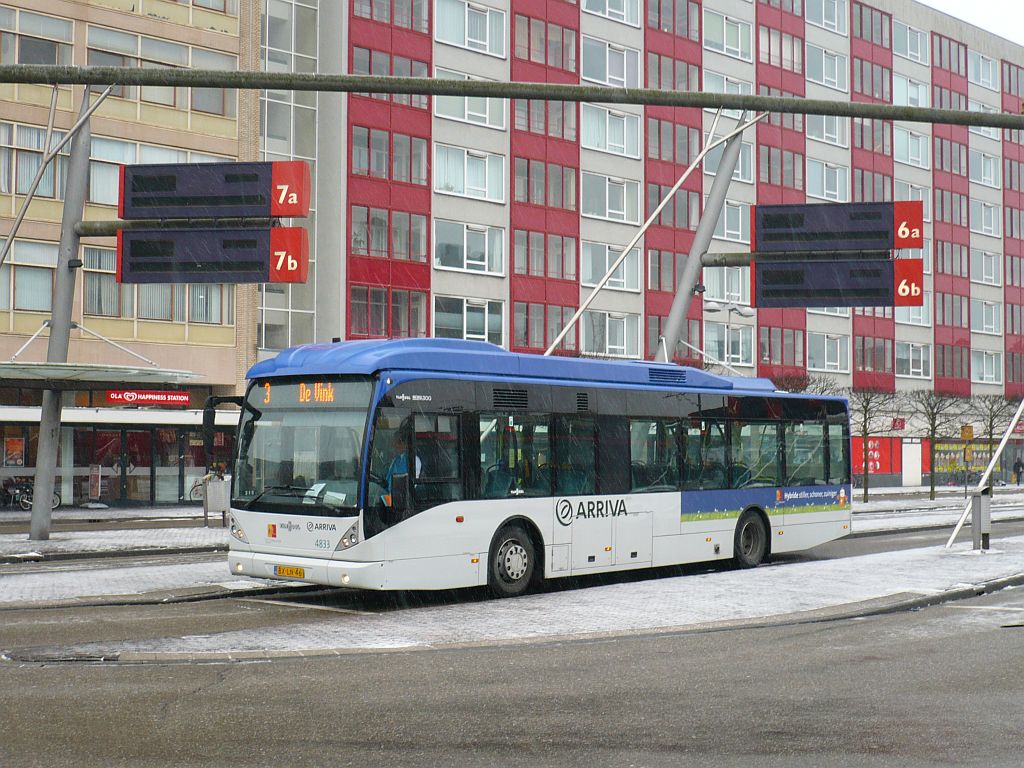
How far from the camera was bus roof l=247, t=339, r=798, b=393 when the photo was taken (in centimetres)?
1424

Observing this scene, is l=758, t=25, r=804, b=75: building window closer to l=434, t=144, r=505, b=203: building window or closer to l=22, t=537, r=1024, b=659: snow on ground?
l=434, t=144, r=505, b=203: building window

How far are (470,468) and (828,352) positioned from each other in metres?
55.3

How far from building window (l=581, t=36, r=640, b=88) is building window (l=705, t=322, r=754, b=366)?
11658mm

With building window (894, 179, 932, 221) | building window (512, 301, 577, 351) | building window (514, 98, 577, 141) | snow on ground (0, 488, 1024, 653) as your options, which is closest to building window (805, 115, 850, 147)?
building window (894, 179, 932, 221)

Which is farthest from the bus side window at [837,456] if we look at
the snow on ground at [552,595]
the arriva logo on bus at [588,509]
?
the arriva logo on bus at [588,509]

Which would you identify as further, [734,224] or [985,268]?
[985,268]

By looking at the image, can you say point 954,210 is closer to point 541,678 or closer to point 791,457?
point 791,457

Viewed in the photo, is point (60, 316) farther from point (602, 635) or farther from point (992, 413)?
point (992, 413)

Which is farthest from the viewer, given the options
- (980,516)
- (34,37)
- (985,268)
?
(985,268)

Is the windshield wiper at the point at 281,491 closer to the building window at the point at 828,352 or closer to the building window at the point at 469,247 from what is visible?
the building window at the point at 469,247

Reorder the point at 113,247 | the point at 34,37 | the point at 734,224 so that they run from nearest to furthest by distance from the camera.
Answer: the point at 34,37, the point at 113,247, the point at 734,224

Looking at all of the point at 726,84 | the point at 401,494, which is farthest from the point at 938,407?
the point at 401,494

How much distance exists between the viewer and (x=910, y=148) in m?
73.1

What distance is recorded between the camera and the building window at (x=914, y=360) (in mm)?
72062
